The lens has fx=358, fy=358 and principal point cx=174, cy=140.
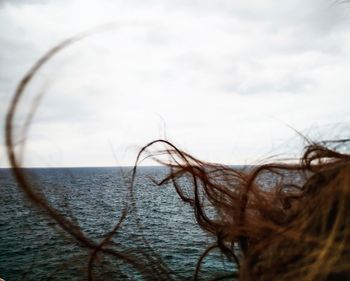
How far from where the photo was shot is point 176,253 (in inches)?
1216

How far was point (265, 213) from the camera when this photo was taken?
1488 millimetres

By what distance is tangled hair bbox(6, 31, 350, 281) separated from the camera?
3.95 feet

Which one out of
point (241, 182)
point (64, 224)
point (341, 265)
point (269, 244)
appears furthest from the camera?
point (241, 182)

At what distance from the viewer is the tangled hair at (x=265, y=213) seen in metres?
1.21

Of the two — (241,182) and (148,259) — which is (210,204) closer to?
(241,182)

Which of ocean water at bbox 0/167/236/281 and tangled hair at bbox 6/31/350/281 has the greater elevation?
tangled hair at bbox 6/31/350/281

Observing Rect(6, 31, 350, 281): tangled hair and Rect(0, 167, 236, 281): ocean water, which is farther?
Rect(0, 167, 236, 281): ocean water

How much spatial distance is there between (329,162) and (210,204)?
0.61m

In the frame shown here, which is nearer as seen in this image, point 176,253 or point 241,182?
point 241,182

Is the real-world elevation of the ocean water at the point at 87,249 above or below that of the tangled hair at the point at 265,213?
below

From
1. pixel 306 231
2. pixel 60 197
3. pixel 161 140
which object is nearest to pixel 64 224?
pixel 60 197

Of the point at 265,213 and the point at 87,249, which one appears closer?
the point at 265,213

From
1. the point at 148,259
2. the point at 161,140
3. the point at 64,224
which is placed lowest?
the point at 148,259

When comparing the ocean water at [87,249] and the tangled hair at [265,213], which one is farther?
the ocean water at [87,249]
